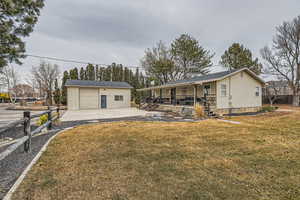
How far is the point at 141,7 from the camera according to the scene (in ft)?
38.2

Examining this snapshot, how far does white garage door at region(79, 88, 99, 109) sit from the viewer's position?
19141 mm

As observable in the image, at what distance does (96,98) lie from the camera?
→ 20.1 metres

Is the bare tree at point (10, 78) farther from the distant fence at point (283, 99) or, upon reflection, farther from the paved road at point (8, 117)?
the distant fence at point (283, 99)

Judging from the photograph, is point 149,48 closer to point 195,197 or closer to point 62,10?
point 62,10

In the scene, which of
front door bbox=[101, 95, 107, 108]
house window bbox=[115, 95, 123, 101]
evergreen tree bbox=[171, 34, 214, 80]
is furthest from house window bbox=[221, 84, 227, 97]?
front door bbox=[101, 95, 107, 108]

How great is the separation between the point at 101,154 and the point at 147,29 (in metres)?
16.5

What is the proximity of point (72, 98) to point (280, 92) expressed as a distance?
106ft

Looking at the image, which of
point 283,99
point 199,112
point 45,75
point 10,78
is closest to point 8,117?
point 199,112

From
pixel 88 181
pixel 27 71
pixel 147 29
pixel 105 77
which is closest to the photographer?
pixel 88 181

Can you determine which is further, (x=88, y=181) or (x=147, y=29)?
(x=147, y=29)

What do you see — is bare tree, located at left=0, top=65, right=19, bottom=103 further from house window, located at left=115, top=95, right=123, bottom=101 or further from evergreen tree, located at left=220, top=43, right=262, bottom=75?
evergreen tree, located at left=220, top=43, right=262, bottom=75

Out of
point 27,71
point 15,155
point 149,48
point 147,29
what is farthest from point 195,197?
point 27,71

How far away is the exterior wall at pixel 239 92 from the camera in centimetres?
1263

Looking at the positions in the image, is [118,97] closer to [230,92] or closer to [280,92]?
[230,92]
